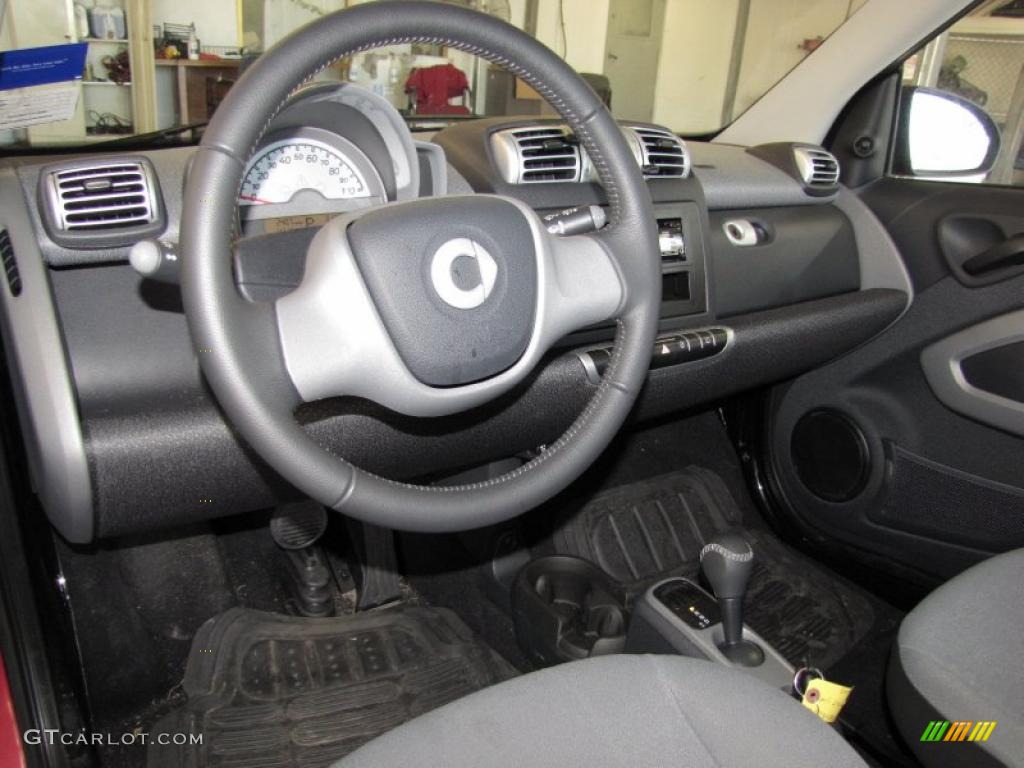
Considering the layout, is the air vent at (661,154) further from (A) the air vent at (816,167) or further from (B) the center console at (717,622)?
(B) the center console at (717,622)

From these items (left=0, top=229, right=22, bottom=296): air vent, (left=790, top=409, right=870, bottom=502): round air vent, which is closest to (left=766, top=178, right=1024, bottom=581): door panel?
(left=790, top=409, right=870, bottom=502): round air vent

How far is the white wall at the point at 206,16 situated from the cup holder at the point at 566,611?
134 cm

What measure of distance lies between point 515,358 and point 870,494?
123cm

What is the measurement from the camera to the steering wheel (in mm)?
761

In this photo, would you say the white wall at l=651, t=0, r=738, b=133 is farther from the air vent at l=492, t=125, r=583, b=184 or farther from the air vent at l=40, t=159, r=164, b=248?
the air vent at l=40, t=159, r=164, b=248

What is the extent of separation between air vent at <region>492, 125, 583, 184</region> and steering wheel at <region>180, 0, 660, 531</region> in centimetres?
37

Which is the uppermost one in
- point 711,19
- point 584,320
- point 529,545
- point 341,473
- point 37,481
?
point 711,19

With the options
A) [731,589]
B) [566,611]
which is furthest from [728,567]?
[566,611]

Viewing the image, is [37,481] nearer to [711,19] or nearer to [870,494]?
[870,494]

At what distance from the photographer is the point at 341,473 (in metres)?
0.82

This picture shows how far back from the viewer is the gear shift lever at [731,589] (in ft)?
4.44

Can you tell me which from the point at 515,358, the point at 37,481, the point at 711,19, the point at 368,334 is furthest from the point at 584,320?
the point at 711,19

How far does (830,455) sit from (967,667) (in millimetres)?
917

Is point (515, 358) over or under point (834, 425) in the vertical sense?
over
